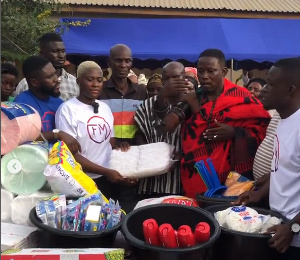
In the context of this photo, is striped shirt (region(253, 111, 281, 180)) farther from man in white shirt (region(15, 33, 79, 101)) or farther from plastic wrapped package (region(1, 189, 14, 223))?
man in white shirt (region(15, 33, 79, 101))

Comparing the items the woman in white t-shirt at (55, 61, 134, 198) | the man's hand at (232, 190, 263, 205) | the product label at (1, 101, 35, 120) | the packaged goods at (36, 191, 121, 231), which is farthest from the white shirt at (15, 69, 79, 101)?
the man's hand at (232, 190, 263, 205)

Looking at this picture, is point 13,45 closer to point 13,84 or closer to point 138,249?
point 13,84

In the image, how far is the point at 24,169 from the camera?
2.38 m

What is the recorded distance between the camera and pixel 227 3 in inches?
504

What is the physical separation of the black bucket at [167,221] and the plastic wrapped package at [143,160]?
60cm

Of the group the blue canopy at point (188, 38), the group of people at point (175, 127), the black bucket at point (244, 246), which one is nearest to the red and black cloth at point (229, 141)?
the group of people at point (175, 127)

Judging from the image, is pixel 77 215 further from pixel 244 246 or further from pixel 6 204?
pixel 244 246

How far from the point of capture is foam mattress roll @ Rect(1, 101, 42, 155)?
2.34 m

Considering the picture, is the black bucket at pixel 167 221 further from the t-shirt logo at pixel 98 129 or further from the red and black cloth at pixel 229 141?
the t-shirt logo at pixel 98 129

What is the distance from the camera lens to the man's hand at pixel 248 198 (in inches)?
94.0

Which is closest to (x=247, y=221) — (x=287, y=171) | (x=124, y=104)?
(x=287, y=171)

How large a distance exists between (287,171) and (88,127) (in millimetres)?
1314

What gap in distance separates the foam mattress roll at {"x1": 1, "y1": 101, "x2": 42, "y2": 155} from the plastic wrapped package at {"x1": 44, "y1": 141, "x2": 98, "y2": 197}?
Answer: 0.20 metres

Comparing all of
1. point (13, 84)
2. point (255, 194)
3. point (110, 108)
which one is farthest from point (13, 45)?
point (255, 194)
